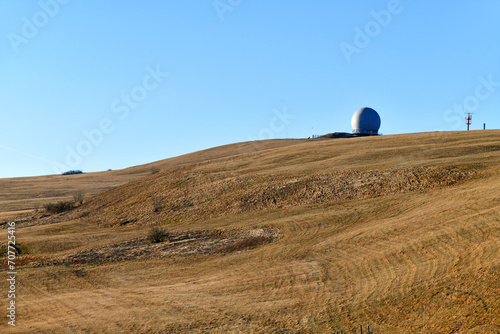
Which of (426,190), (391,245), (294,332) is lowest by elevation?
(294,332)

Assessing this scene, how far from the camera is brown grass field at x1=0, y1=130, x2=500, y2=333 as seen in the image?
1279cm

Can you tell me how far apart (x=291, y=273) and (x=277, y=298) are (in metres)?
2.68

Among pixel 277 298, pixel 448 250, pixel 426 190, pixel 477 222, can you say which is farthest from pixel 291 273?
pixel 426 190

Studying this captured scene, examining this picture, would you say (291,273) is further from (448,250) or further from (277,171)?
(277,171)

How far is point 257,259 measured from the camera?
64.8 feet

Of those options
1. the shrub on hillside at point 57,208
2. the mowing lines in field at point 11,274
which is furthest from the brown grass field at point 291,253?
the shrub on hillside at point 57,208

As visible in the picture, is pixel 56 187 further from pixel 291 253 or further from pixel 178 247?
pixel 291 253

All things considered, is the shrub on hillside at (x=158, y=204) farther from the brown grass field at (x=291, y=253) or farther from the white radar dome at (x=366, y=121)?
the white radar dome at (x=366, y=121)

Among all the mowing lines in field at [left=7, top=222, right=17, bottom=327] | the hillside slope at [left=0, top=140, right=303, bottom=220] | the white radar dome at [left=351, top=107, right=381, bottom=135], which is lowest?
the mowing lines in field at [left=7, top=222, right=17, bottom=327]

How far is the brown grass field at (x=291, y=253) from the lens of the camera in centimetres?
1279

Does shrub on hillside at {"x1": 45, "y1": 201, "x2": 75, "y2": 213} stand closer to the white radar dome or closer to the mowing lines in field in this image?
the mowing lines in field

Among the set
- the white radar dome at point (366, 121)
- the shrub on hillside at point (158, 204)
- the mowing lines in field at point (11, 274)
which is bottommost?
the mowing lines in field at point (11, 274)

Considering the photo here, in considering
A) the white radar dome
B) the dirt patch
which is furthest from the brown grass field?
the white radar dome

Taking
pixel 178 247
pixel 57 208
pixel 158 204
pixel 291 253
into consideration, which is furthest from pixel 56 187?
pixel 291 253
